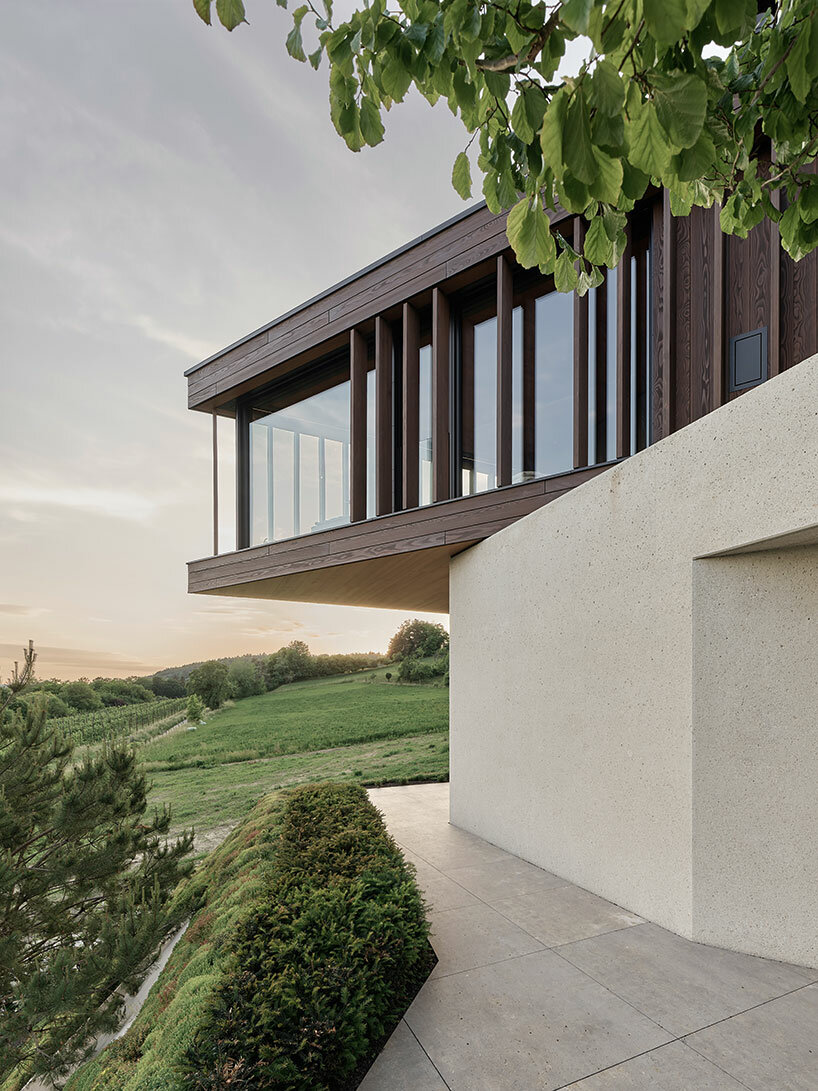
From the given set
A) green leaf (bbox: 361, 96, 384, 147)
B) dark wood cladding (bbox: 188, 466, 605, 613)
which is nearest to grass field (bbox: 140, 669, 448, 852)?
dark wood cladding (bbox: 188, 466, 605, 613)

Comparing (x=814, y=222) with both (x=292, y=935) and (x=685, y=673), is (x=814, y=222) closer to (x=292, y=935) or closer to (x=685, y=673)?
(x=685, y=673)

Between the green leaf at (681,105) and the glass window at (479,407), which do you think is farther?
the glass window at (479,407)

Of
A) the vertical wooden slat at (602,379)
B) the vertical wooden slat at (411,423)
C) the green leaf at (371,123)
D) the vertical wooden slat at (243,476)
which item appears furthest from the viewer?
the vertical wooden slat at (243,476)

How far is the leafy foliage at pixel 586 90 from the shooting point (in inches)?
44.6

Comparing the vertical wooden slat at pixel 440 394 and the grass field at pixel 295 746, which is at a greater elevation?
the vertical wooden slat at pixel 440 394

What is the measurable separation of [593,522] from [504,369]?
7.41 feet

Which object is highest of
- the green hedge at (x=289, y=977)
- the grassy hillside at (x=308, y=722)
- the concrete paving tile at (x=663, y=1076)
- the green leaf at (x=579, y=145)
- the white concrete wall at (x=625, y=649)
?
the green leaf at (x=579, y=145)

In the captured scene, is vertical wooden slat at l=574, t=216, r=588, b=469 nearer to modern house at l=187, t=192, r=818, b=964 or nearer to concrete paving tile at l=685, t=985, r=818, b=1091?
modern house at l=187, t=192, r=818, b=964

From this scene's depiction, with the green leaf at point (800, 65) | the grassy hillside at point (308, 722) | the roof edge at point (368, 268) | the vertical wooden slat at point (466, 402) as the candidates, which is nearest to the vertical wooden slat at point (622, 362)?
the roof edge at point (368, 268)

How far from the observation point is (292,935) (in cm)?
315

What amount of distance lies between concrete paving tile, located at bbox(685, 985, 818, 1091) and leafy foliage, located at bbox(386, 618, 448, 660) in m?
24.5

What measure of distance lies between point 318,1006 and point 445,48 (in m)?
3.54

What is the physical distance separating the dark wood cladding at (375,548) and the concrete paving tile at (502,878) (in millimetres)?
3131

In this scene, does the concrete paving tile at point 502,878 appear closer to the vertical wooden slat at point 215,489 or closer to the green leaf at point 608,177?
the green leaf at point 608,177
